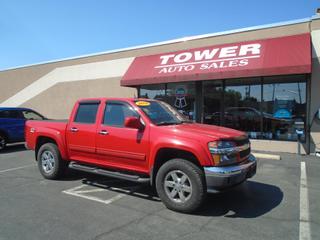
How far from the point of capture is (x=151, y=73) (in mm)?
13789

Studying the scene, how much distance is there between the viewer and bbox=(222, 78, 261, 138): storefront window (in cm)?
1229

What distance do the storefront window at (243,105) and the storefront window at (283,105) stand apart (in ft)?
1.06

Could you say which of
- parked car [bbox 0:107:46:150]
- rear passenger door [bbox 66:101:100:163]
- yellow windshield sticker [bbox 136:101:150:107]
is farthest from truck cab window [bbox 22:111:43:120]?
yellow windshield sticker [bbox 136:101:150:107]

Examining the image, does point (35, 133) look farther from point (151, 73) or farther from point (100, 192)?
point (151, 73)

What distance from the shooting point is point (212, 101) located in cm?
1342

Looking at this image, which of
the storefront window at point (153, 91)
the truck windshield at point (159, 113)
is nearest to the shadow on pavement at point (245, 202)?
the truck windshield at point (159, 113)

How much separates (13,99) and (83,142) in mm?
19133

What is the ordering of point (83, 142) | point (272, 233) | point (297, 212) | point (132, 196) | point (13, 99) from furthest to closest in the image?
point (13, 99), point (83, 142), point (132, 196), point (297, 212), point (272, 233)

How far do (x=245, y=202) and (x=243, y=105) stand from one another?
7.53m

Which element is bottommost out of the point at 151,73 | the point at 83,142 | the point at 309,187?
the point at 309,187

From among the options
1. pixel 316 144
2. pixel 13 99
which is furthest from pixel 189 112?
pixel 13 99

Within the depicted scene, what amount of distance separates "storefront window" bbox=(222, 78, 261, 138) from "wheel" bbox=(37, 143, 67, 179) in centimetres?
777

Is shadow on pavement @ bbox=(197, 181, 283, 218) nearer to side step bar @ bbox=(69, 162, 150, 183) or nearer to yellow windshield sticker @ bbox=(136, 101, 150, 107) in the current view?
side step bar @ bbox=(69, 162, 150, 183)

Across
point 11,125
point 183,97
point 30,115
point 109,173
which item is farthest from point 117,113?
point 30,115
